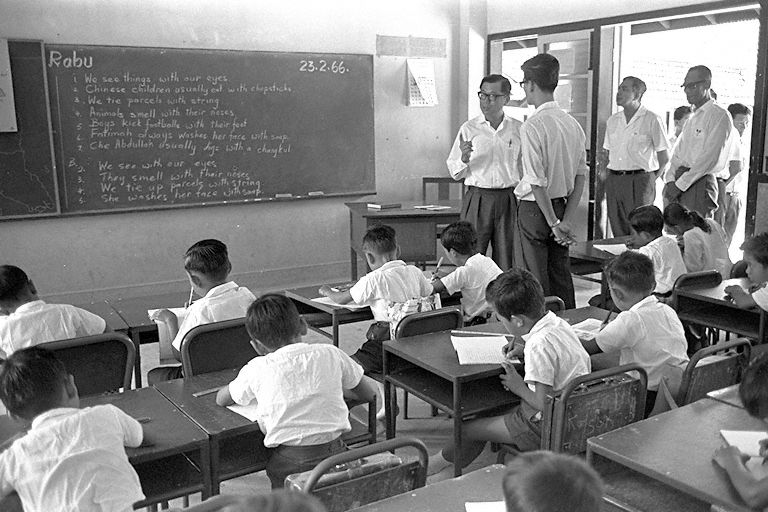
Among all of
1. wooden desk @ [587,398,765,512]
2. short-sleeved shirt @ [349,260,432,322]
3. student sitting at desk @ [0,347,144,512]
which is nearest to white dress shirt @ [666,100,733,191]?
short-sleeved shirt @ [349,260,432,322]

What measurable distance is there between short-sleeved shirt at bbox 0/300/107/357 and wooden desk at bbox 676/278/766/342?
2780mm

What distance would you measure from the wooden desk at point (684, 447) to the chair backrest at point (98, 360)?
1.64 meters

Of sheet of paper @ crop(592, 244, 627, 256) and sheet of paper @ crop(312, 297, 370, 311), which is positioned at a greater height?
sheet of paper @ crop(592, 244, 627, 256)

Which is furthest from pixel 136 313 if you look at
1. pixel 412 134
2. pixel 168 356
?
pixel 412 134

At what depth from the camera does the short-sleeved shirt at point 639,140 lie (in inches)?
249

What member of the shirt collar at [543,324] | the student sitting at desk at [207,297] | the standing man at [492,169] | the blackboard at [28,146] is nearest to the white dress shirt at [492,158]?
the standing man at [492,169]

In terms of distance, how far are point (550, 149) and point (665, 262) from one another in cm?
87

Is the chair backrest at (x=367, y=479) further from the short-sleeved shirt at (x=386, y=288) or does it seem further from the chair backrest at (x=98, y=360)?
the short-sleeved shirt at (x=386, y=288)

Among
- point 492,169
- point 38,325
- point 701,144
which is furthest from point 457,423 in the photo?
point 701,144

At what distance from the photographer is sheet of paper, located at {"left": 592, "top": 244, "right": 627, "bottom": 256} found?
458cm

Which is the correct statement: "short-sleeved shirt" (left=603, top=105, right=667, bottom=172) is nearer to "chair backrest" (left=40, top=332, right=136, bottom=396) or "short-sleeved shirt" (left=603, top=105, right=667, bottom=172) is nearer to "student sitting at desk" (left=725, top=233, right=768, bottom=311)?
"student sitting at desk" (left=725, top=233, right=768, bottom=311)

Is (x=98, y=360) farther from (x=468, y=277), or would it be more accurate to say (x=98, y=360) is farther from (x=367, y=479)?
(x=468, y=277)

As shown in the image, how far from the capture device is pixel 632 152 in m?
6.36

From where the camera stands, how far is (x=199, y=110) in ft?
20.3
